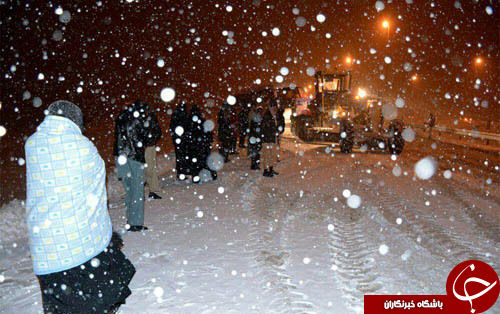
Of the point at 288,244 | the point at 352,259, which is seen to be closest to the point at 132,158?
the point at 288,244

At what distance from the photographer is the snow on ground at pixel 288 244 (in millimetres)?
3562

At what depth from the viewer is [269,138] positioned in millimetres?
9641

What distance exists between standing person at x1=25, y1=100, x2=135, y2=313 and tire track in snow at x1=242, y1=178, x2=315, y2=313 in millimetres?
1663

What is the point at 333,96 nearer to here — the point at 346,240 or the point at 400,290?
the point at 346,240

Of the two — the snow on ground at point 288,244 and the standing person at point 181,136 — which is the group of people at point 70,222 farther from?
the standing person at point 181,136

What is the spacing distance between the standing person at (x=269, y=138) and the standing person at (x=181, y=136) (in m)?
2.08

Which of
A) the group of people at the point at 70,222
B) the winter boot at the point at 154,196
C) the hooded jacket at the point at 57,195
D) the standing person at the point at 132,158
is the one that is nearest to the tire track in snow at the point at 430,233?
the group of people at the point at 70,222

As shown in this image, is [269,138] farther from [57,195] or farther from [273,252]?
[57,195]

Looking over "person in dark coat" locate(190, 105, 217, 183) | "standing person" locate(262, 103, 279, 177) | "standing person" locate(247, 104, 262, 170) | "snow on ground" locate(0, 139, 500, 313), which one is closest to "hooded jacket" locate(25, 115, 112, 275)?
"snow on ground" locate(0, 139, 500, 313)

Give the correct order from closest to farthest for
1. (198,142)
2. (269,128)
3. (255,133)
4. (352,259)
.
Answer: (352,259), (198,142), (269,128), (255,133)

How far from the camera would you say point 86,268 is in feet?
7.52

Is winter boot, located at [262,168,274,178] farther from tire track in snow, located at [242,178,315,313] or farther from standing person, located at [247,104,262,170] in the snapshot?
tire track in snow, located at [242,178,315,313]

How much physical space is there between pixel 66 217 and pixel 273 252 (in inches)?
116

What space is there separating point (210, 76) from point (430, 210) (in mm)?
54293
